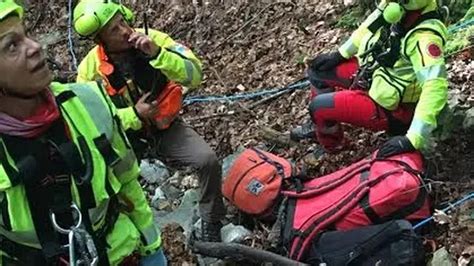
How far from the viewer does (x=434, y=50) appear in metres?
5.36

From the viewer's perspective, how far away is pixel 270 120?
765cm

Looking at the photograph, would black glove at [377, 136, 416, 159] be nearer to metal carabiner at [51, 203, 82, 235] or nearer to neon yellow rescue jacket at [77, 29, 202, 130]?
neon yellow rescue jacket at [77, 29, 202, 130]

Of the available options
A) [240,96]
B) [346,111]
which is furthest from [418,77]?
[240,96]

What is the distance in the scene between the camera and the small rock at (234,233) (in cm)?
589

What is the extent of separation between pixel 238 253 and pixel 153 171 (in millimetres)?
2295

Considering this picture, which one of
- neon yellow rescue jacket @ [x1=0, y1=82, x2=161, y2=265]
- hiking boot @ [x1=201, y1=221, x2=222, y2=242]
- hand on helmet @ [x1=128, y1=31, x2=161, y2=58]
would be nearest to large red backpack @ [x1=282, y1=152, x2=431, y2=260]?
hiking boot @ [x1=201, y1=221, x2=222, y2=242]

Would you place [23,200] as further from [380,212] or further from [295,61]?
[295,61]

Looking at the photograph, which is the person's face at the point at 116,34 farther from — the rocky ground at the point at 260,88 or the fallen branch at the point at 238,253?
the rocky ground at the point at 260,88

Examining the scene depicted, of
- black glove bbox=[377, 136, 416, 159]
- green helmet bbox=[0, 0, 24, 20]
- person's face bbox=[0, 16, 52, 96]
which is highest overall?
green helmet bbox=[0, 0, 24, 20]

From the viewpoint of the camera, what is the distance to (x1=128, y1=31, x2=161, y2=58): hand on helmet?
5.33 metres

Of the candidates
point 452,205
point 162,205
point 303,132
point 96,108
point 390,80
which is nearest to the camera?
point 96,108

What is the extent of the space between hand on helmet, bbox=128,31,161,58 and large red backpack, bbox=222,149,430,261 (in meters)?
1.17

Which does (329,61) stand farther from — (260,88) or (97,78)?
(97,78)

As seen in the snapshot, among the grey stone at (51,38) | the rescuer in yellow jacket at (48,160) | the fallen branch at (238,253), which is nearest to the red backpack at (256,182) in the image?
the fallen branch at (238,253)
